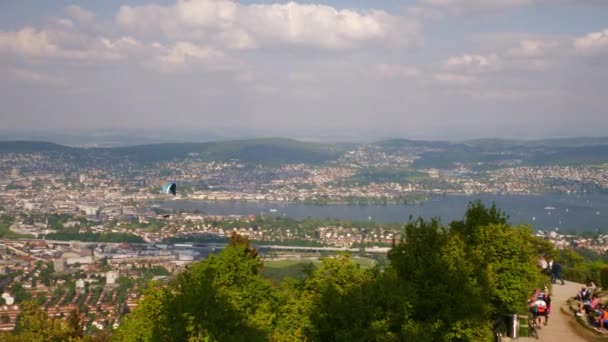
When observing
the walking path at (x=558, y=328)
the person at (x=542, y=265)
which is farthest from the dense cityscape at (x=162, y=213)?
the person at (x=542, y=265)

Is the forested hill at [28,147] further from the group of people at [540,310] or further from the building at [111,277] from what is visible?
the group of people at [540,310]

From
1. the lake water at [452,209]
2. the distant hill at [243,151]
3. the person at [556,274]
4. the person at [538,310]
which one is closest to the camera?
the person at [538,310]

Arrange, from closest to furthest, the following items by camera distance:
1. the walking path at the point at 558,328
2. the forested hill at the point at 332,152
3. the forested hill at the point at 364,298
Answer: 1. the forested hill at the point at 364,298
2. the walking path at the point at 558,328
3. the forested hill at the point at 332,152

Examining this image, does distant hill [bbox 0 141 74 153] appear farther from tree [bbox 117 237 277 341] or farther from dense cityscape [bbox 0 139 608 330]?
tree [bbox 117 237 277 341]

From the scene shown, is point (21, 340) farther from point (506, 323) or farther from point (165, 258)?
point (165, 258)

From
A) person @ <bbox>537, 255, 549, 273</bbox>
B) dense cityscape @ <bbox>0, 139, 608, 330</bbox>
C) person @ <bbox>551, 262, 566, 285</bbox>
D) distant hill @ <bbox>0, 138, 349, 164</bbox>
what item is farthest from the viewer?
distant hill @ <bbox>0, 138, 349, 164</bbox>

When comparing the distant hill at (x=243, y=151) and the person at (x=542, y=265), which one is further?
the distant hill at (x=243, y=151)

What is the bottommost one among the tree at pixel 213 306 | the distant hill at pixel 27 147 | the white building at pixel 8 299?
the white building at pixel 8 299

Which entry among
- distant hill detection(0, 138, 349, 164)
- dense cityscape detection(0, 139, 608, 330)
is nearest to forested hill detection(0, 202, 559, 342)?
dense cityscape detection(0, 139, 608, 330)
